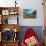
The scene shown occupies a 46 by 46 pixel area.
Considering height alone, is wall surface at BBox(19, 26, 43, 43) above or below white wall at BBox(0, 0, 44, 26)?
below

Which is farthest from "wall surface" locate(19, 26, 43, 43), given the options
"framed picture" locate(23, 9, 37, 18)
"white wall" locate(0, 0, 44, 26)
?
"framed picture" locate(23, 9, 37, 18)

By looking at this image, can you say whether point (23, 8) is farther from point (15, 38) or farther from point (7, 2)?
point (15, 38)

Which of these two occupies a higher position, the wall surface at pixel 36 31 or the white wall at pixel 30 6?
the white wall at pixel 30 6

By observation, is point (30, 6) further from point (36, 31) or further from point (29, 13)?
point (36, 31)

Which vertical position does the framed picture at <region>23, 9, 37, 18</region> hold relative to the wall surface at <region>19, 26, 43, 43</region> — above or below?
above

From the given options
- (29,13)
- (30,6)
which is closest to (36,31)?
(29,13)

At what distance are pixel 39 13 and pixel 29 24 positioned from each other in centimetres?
48

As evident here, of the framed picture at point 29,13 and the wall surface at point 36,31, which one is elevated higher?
the framed picture at point 29,13

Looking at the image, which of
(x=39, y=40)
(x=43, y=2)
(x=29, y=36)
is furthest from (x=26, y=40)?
(x=43, y=2)

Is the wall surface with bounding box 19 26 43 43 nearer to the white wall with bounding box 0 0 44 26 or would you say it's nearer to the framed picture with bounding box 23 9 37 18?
the white wall with bounding box 0 0 44 26

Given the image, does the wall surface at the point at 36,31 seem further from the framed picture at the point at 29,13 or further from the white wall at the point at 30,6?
the framed picture at the point at 29,13

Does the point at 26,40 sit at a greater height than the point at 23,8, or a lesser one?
lesser

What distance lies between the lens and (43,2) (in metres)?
5.11

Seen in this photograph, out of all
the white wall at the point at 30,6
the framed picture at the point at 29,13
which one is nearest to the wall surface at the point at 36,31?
the white wall at the point at 30,6
